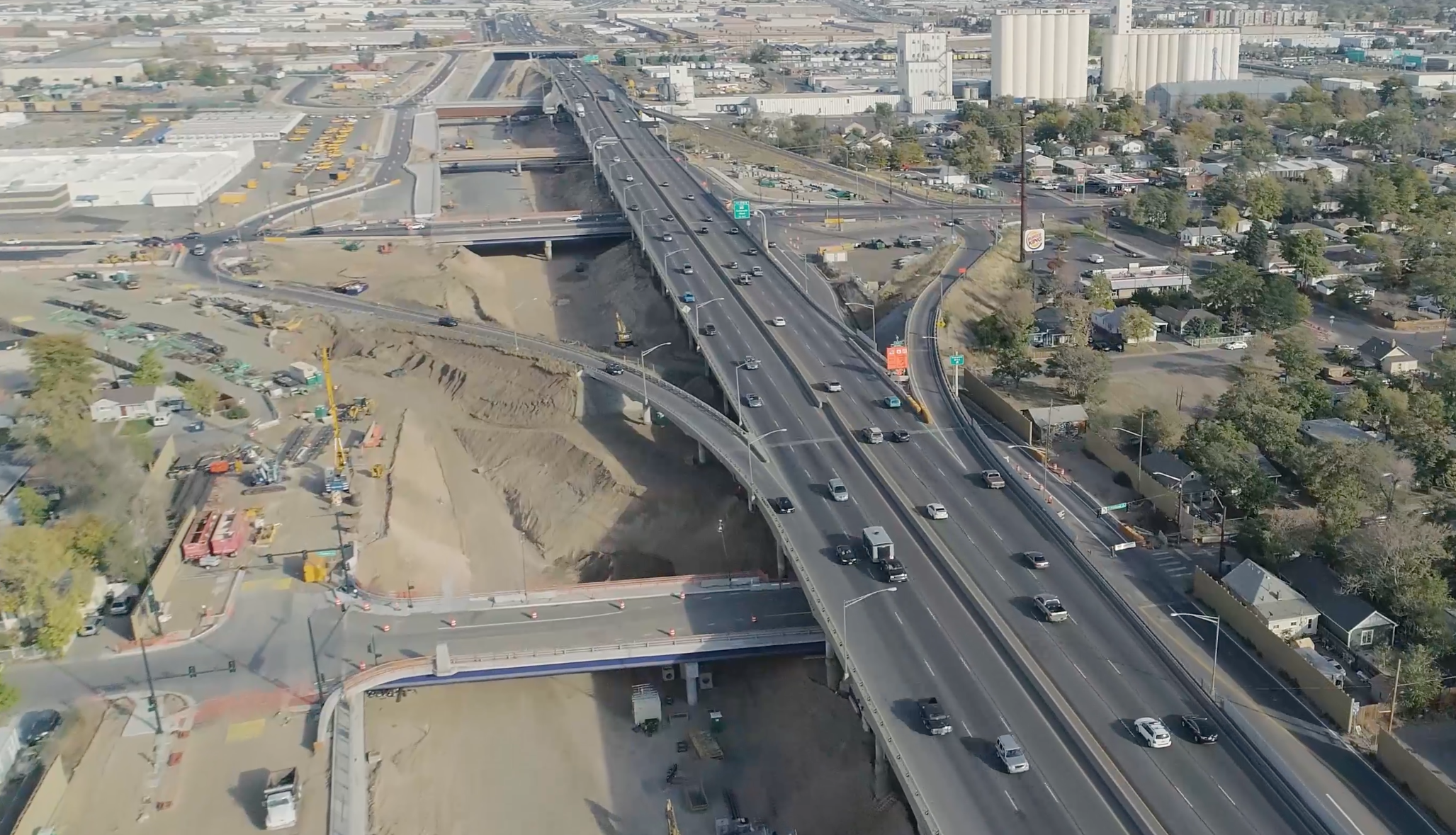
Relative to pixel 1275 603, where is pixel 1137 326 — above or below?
above

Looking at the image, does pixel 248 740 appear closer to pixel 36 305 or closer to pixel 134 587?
pixel 134 587

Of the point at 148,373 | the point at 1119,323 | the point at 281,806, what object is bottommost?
the point at 281,806

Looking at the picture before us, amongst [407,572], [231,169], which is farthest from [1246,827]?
[231,169]

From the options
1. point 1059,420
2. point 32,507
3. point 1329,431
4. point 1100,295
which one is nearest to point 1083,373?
point 1059,420

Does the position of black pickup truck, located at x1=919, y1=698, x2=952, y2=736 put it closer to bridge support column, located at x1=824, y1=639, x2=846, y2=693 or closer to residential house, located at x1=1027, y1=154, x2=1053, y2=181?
bridge support column, located at x1=824, y1=639, x2=846, y2=693

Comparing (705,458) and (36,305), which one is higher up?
(36,305)

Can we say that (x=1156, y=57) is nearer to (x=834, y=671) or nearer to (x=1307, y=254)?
(x=1307, y=254)
